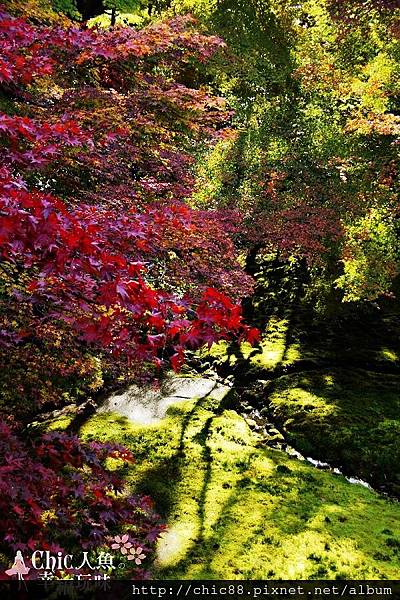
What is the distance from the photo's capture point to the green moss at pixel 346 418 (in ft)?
21.2

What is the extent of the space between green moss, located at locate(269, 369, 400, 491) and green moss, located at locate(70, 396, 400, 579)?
0.58 m

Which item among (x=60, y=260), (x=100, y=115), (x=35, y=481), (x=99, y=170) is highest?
(x=100, y=115)

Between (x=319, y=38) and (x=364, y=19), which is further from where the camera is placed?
(x=319, y=38)

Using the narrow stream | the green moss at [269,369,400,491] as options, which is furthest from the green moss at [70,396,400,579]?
the green moss at [269,369,400,491]

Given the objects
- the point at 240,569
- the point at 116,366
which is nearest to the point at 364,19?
the point at 116,366

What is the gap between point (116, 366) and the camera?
650 centimetres

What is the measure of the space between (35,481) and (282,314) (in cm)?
906

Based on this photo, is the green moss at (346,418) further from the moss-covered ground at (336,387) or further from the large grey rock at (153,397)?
the large grey rock at (153,397)

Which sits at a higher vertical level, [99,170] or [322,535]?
[99,170]

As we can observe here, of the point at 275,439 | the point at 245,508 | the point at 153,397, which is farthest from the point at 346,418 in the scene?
the point at 153,397

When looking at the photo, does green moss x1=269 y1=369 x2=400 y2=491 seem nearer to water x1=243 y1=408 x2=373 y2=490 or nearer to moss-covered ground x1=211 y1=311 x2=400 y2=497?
moss-covered ground x1=211 y1=311 x2=400 y2=497

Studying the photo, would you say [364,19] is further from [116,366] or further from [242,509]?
[242,509]

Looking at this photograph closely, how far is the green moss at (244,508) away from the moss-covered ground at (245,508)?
0.01 meters

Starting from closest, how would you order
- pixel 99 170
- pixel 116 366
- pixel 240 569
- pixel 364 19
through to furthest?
1. pixel 240 569
2. pixel 99 170
3. pixel 116 366
4. pixel 364 19
